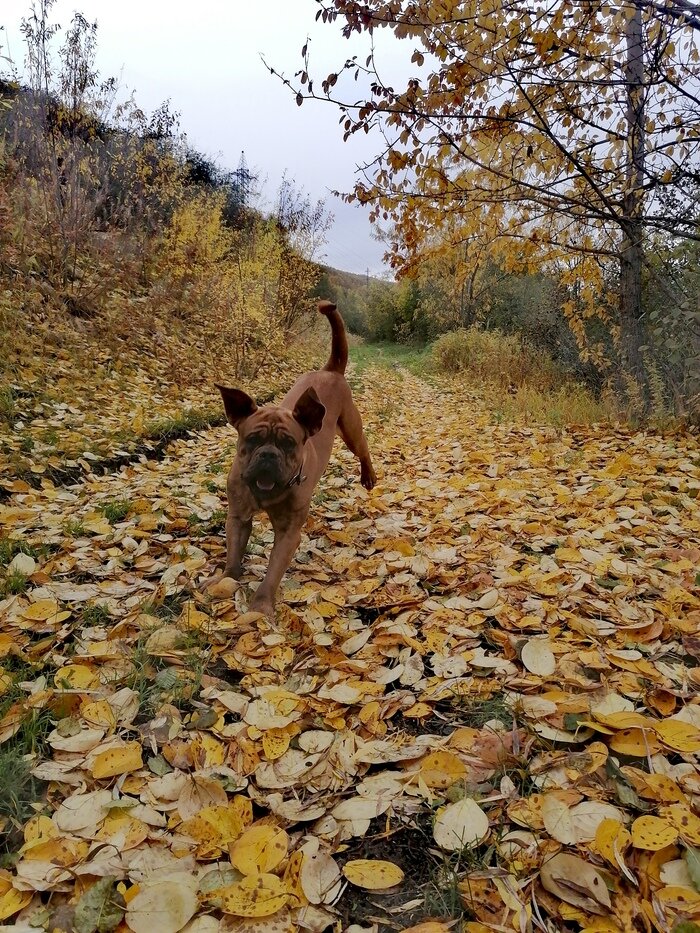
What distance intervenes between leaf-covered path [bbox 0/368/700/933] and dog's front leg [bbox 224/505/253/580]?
0.40 feet

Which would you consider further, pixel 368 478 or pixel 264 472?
pixel 368 478

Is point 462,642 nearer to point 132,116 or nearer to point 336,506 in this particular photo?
point 336,506

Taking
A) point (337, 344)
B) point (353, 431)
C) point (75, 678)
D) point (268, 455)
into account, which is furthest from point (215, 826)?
point (337, 344)

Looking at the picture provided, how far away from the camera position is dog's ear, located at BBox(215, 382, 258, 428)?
2.65 metres

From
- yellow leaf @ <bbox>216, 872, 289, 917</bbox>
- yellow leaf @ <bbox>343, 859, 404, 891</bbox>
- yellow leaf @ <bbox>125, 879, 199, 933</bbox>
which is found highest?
yellow leaf @ <bbox>343, 859, 404, 891</bbox>

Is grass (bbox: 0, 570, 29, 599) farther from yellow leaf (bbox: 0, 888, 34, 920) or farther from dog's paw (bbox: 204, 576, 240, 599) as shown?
yellow leaf (bbox: 0, 888, 34, 920)

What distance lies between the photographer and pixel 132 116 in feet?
31.4

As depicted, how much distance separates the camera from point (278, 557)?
8.99 feet

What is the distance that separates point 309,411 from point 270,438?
10.5 inches

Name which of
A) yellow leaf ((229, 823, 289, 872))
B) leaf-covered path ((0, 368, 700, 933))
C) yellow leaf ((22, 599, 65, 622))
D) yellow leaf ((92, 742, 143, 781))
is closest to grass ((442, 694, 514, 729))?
leaf-covered path ((0, 368, 700, 933))

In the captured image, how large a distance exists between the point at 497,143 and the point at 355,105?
1.34m

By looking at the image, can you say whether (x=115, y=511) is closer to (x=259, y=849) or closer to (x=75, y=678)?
(x=75, y=678)

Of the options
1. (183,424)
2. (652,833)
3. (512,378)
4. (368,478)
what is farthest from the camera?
(512,378)

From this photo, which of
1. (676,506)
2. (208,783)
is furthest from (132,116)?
(208,783)
